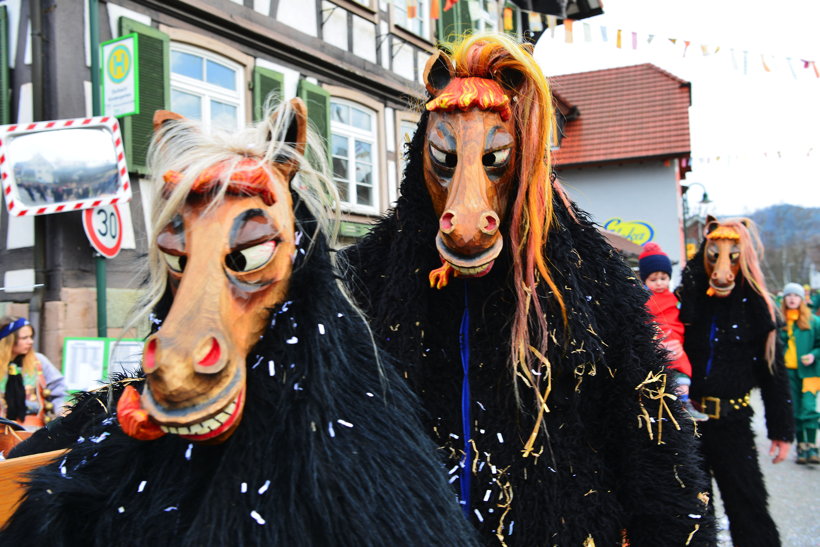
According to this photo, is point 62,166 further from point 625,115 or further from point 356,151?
point 625,115

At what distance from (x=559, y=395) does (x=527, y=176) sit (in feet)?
1.95

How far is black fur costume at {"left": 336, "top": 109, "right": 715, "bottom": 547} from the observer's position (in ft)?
5.75

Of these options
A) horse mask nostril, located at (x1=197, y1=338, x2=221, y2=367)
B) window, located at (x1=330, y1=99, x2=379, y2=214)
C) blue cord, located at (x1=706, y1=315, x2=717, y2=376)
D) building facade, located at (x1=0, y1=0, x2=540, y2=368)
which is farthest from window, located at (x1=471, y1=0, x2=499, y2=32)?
horse mask nostril, located at (x1=197, y1=338, x2=221, y2=367)

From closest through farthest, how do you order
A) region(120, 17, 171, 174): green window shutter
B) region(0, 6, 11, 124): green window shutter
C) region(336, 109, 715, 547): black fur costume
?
region(336, 109, 715, 547): black fur costume
region(0, 6, 11, 124): green window shutter
region(120, 17, 171, 174): green window shutter

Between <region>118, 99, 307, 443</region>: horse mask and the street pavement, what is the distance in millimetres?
3778

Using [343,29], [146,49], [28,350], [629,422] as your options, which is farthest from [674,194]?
[629,422]

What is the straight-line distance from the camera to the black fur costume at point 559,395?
5.75 feet

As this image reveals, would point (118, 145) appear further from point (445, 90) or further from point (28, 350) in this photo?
point (445, 90)

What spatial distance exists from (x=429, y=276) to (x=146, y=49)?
6.18m

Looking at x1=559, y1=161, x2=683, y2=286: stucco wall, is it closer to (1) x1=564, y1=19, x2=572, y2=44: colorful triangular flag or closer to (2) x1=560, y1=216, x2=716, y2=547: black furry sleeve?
(1) x1=564, y1=19, x2=572, y2=44: colorful triangular flag

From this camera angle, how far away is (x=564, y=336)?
5.83 ft

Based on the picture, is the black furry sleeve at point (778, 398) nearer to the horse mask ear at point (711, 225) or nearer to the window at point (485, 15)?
the horse mask ear at point (711, 225)

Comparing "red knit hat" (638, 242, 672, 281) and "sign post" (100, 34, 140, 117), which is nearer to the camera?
"red knit hat" (638, 242, 672, 281)

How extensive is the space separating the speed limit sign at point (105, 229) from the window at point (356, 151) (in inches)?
142
